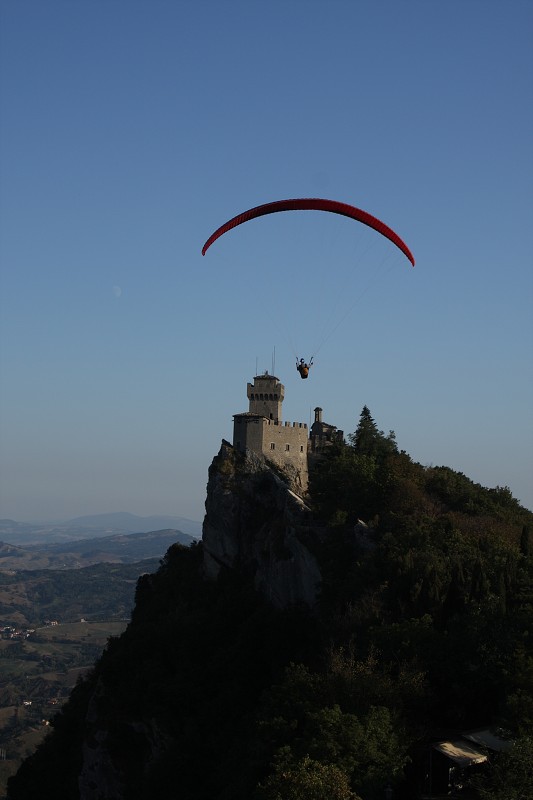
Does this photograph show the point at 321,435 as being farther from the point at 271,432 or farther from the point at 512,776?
the point at 512,776

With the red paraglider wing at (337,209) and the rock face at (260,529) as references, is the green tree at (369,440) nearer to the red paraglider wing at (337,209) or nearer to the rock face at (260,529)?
the rock face at (260,529)

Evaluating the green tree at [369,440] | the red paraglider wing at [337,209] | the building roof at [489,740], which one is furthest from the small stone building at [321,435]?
the building roof at [489,740]

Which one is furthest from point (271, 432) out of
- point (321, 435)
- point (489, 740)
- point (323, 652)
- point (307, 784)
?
point (307, 784)

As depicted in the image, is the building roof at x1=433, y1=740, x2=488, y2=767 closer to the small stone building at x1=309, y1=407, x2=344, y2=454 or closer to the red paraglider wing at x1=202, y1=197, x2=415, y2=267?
the red paraglider wing at x1=202, y1=197, x2=415, y2=267

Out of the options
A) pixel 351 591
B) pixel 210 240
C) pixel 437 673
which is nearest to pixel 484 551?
pixel 351 591

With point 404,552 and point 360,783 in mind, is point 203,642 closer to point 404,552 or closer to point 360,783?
point 404,552

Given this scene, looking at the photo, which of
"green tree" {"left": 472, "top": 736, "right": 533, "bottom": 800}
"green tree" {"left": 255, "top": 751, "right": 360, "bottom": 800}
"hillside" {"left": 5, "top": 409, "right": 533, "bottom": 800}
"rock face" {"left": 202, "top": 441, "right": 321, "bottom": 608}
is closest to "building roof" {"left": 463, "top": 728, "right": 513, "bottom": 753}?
"hillside" {"left": 5, "top": 409, "right": 533, "bottom": 800}
